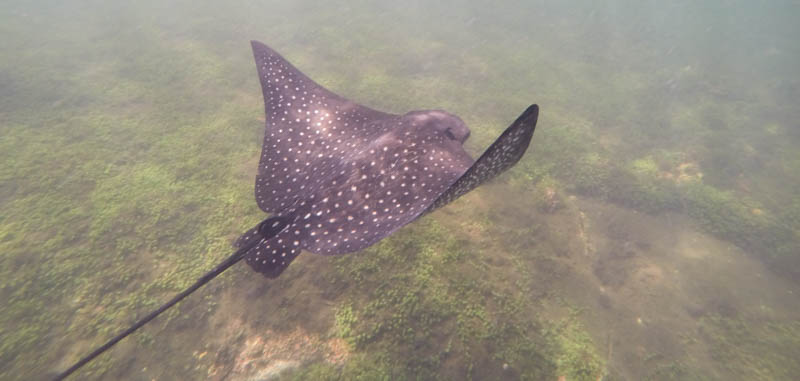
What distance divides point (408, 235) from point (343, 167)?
1.37m

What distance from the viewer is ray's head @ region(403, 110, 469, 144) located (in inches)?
139

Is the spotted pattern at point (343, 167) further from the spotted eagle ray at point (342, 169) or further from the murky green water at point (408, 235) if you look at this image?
the murky green water at point (408, 235)

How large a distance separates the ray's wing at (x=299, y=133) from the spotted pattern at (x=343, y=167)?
12 mm

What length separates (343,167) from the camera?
10.1ft

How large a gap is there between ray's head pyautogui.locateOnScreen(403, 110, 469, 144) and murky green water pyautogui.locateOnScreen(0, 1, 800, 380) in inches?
50.4

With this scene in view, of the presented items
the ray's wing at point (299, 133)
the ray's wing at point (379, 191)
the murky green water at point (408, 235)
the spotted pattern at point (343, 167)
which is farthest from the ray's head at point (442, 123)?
the murky green water at point (408, 235)

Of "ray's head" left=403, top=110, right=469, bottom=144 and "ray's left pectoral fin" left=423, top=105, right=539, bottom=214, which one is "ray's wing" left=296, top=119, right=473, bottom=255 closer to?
"ray's head" left=403, top=110, right=469, bottom=144

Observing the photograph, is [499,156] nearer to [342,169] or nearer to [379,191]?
[379,191]

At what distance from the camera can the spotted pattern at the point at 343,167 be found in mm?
2514

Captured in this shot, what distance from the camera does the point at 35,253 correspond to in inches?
154

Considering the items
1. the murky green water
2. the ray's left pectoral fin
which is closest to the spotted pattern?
the ray's left pectoral fin

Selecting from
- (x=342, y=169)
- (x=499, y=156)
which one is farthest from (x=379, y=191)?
(x=499, y=156)

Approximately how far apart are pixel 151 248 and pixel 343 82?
667 centimetres

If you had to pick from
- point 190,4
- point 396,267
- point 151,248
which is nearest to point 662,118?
point 396,267
